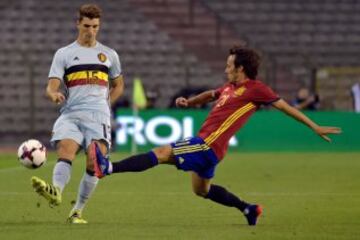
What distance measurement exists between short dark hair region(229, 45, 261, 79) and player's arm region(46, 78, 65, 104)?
66.4 inches

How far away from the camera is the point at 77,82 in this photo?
1084cm

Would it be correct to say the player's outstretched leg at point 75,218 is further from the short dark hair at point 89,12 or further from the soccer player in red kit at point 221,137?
the short dark hair at point 89,12

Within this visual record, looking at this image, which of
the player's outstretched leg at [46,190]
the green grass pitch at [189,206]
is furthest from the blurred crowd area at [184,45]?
the player's outstretched leg at [46,190]

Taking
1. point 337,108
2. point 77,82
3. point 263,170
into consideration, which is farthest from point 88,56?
point 337,108

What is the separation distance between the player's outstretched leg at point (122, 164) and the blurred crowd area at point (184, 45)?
18553 millimetres

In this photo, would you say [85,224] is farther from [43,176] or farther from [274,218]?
[43,176]

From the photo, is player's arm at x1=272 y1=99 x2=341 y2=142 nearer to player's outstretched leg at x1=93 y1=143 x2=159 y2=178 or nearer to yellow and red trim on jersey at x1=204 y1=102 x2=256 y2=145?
yellow and red trim on jersey at x1=204 y1=102 x2=256 y2=145

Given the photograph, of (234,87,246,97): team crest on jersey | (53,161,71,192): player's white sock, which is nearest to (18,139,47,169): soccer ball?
(53,161,71,192): player's white sock

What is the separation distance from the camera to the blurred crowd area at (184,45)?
3067 cm

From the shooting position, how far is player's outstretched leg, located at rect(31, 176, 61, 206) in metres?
9.86

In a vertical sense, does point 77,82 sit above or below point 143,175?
above

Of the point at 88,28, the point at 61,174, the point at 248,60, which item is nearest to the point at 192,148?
the point at 248,60

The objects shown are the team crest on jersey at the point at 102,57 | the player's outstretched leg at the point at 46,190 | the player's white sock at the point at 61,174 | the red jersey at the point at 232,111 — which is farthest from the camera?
the team crest on jersey at the point at 102,57

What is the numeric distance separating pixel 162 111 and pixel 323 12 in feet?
30.0
